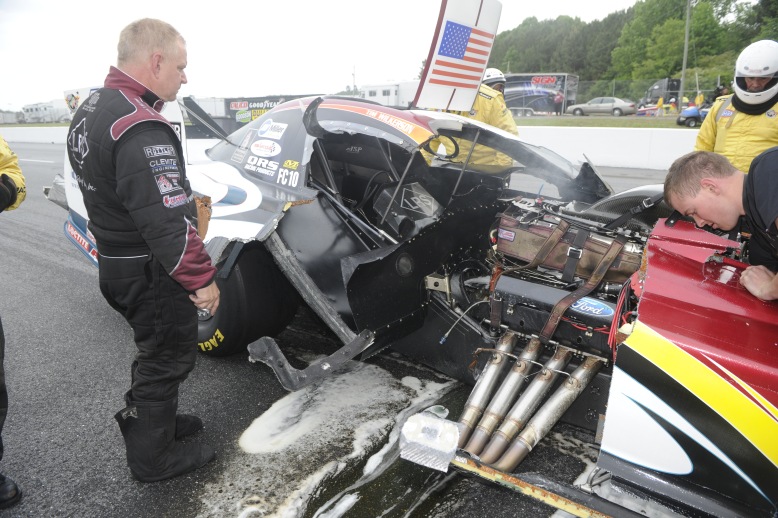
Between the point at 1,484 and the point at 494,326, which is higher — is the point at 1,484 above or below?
below

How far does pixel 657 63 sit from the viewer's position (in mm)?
51719

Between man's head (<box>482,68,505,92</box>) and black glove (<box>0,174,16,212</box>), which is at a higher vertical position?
man's head (<box>482,68,505,92</box>)

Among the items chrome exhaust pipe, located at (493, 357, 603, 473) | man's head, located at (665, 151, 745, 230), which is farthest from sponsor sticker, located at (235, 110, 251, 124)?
man's head, located at (665, 151, 745, 230)

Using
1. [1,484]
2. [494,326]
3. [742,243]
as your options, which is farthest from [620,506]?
[1,484]

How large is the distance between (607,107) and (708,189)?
36688mm

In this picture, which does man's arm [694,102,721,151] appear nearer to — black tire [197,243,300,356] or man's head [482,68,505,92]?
man's head [482,68,505,92]

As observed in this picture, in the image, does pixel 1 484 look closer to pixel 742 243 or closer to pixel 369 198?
pixel 369 198

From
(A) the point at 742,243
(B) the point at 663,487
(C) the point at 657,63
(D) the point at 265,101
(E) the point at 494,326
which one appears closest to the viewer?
(B) the point at 663,487

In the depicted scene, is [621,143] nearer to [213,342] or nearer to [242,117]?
[242,117]

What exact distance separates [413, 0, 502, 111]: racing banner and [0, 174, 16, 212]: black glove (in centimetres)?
221

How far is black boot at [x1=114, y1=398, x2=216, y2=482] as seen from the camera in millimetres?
2164

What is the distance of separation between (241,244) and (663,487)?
78.0 inches

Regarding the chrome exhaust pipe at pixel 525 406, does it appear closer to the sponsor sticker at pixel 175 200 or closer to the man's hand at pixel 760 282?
the man's hand at pixel 760 282

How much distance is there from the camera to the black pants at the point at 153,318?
204 cm
